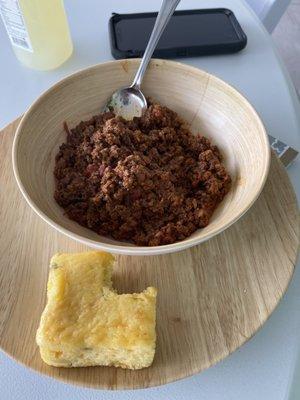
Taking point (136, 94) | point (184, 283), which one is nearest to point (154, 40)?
point (136, 94)

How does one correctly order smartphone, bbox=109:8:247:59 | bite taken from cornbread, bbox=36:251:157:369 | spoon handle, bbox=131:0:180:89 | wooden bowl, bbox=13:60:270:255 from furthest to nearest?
smartphone, bbox=109:8:247:59 < spoon handle, bbox=131:0:180:89 < wooden bowl, bbox=13:60:270:255 < bite taken from cornbread, bbox=36:251:157:369

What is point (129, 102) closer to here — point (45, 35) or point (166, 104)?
point (166, 104)

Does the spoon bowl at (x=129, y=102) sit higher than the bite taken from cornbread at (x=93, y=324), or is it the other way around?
the spoon bowl at (x=129, y=102)

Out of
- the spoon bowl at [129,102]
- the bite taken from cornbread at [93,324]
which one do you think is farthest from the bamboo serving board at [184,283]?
the spoon bowl at [129,102]

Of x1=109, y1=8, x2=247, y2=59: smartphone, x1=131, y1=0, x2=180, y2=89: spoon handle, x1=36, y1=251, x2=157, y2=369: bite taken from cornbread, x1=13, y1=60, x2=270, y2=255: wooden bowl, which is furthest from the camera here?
x1=109, y1=8, x2=247, y2=59: smartphone

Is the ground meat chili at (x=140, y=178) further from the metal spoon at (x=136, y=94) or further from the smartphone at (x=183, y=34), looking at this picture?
the smartphone at (x=183, y=34)

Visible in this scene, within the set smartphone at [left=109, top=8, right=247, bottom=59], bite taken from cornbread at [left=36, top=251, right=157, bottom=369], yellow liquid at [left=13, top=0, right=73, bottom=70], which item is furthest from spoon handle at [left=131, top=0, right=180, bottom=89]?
bite taken from cornbread at [left=36, top=251, right=157, bottom=369]

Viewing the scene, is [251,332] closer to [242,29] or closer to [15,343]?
[15,343]

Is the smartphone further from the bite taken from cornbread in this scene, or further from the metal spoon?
the bite taken from cornbread
